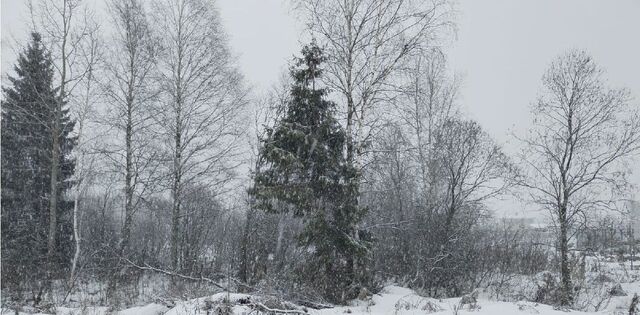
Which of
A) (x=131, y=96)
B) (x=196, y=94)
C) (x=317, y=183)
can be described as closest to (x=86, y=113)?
(x=131, y=96)

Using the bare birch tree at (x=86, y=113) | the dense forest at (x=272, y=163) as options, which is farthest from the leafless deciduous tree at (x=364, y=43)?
the bare birch tree at (x=86, y=113)

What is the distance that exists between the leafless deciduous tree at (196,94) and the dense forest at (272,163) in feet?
0.16

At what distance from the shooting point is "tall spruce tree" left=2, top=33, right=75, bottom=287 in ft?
51.6

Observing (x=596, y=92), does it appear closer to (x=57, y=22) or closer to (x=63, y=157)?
(x=57, y=22)

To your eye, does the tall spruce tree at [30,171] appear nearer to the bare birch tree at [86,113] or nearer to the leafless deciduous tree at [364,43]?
the bare birch tree at [86,113]

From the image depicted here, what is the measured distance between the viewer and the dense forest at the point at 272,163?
10.2 meters

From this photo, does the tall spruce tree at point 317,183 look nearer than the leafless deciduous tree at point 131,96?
Yes

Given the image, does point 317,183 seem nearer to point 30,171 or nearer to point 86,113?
point 86,113

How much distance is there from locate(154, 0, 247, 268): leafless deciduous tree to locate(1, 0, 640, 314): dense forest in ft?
0.16

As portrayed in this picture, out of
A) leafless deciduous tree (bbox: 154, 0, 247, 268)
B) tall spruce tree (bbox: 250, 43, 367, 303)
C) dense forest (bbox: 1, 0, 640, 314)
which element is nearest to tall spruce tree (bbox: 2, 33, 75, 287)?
dense forest (bbox: 1, 0, 640, 314)

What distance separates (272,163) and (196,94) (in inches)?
210

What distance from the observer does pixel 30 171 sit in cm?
1720

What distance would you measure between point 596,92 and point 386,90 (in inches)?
310

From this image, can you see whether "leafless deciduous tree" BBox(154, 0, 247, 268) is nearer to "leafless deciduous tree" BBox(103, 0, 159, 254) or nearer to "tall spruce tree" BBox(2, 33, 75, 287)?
"leafless deciduous tree" BBox(103, 0, 159, 254)
